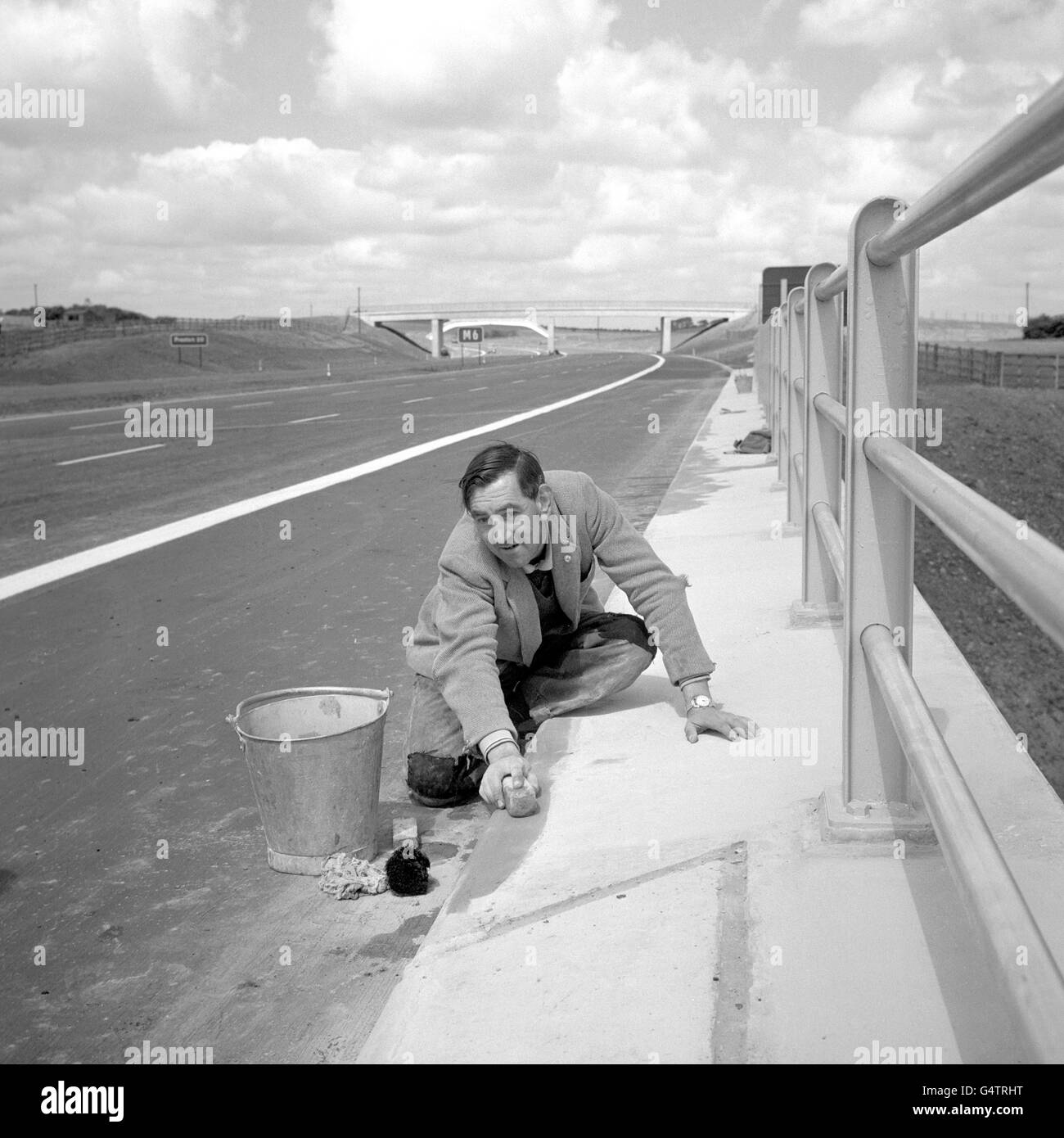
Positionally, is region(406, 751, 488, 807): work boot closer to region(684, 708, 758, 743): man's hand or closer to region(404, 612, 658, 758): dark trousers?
region(404, 612, 658, 758): dark trousers

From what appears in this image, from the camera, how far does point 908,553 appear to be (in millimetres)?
3027

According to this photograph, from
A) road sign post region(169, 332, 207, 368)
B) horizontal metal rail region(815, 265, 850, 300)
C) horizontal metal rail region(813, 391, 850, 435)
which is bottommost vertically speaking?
horizontal metal rail region(813, 391, 850, 435)

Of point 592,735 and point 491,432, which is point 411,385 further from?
point 592,735

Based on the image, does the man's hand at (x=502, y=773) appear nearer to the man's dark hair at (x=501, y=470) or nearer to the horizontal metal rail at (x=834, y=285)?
the man's dark hair at (x=501, y=470)

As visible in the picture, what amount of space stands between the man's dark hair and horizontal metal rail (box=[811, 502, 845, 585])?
1.03 m

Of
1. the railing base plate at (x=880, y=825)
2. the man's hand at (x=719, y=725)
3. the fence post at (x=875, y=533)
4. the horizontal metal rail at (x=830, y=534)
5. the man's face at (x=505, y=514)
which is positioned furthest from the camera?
the horizontal metal rail at (x=830, y=534)

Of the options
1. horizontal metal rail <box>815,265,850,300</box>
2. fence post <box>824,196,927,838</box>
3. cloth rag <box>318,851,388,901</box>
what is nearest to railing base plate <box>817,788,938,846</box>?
fence post <box>824,196,927,838</box>

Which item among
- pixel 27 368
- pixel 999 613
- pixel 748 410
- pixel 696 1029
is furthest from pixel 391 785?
pixel 27 368

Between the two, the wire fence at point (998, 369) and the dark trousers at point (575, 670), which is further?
the wire fence at point (998, 369)

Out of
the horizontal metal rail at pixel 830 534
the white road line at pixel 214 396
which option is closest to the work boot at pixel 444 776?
the horizontal metal rail at pixel 830 534

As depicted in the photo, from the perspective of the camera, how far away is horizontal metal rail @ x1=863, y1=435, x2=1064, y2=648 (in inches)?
57.9

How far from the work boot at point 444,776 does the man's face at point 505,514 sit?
0.79 m

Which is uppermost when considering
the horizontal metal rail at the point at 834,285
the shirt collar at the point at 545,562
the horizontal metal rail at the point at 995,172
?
the horizontal metal rail at the point at 834,285

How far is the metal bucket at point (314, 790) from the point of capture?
149 inches
